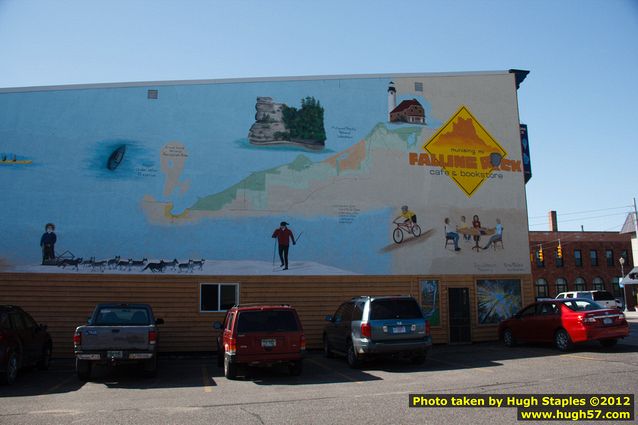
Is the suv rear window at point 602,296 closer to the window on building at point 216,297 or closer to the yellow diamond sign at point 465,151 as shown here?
the yellow diamond sign at point 465,151

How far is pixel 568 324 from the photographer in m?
16.0

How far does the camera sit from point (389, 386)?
1083 centimetres

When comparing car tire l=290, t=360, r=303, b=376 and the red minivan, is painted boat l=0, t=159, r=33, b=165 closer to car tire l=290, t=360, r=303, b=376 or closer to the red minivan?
the red minivan

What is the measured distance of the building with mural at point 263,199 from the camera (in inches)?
714

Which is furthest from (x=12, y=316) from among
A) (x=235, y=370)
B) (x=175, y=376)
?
(x=235, y=370)

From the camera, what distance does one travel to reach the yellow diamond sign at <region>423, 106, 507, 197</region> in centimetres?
2125

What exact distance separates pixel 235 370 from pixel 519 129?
15.5 metres

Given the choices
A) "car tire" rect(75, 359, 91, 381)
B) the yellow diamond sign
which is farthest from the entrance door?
"car tire" rect(75, 359, 91, 381)

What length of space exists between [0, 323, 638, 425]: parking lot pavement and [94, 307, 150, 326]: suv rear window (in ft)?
4.09

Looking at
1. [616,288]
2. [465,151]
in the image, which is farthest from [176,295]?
[616,288]

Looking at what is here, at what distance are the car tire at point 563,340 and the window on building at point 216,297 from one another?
9.96 metres

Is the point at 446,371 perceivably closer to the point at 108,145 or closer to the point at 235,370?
the point at 235,370

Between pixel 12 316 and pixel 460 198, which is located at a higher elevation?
pixel 460 198

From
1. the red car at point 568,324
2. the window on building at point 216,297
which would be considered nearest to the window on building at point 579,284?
the red car at point 568,324
